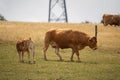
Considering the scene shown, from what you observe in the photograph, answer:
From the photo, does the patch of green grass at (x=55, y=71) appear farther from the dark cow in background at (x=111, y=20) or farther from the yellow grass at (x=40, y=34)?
the dark cow in background at (x=111, y=20)

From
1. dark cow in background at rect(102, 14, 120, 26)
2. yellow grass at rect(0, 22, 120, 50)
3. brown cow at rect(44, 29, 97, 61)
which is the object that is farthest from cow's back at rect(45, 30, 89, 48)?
dark cow in background at rect(102, 14, 120, 26)

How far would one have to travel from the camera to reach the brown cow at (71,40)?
27.7 m

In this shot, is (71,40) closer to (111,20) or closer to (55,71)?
(55,71)

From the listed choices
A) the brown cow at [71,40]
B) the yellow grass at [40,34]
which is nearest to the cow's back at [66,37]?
the brown cow at [71,40]

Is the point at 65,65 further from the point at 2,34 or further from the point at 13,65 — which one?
the point at 2,34

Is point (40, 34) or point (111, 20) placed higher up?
point (40, 34)

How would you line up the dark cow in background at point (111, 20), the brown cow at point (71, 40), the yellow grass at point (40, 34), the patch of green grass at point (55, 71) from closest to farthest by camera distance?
the patch of green grass at point (55, 71)
the brown cow at point (71, 40)
the yellow grass at point (40, 34)
the dark cow in background at point (111, 20)

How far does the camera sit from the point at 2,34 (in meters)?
43.5

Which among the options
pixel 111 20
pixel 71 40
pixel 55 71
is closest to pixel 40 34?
pixel 71 40

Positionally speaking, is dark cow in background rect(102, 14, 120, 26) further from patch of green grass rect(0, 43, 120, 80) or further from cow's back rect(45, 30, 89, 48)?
patch of green grass rect(0, 43, 120, 80)

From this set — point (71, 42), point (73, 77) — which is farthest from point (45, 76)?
point (71, 42)

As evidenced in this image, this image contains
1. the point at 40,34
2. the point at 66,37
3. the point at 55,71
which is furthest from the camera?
the point at 40,34

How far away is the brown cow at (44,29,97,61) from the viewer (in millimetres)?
27656

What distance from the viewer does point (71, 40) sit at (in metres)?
27.8
